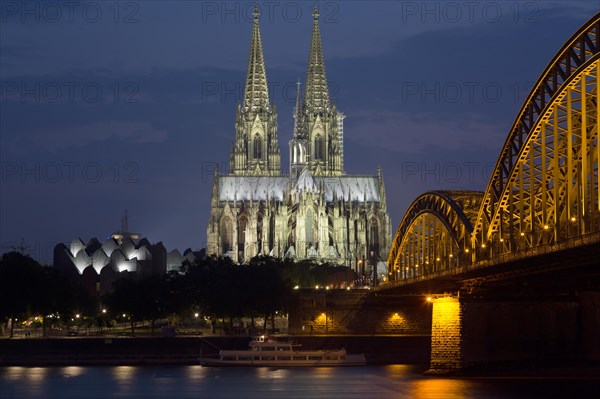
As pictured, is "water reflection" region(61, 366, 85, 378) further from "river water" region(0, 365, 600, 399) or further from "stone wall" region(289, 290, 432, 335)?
"stone wall" region(289, 290, 432, 335)

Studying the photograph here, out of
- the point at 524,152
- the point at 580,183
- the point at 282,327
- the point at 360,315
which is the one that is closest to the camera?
the point at 580,183

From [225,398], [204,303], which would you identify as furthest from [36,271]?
[225,398]

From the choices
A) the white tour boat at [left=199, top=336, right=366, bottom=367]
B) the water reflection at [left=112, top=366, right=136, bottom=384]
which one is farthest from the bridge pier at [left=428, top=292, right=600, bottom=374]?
the white tour boat at [left=199, top=336, right=366, bottom=367]

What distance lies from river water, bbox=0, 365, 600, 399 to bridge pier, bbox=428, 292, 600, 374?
1.93 meters

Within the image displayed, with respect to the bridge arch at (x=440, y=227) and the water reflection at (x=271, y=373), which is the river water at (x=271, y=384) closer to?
the water reflection at (x=271, y=373)

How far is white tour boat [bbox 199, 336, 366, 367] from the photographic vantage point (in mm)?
125881

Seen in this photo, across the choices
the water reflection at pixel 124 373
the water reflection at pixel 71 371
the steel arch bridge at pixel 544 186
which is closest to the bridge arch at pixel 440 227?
the steel arch bridge at pixel 544 186

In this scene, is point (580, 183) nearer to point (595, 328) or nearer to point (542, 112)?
point (542, 112)

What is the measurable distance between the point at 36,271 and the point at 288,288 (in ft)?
84.5

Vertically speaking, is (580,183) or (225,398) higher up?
(580,183)

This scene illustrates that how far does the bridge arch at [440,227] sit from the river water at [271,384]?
856 centimetres

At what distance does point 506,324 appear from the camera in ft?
329

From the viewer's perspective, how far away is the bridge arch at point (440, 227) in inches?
4090

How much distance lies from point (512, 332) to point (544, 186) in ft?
88.3
